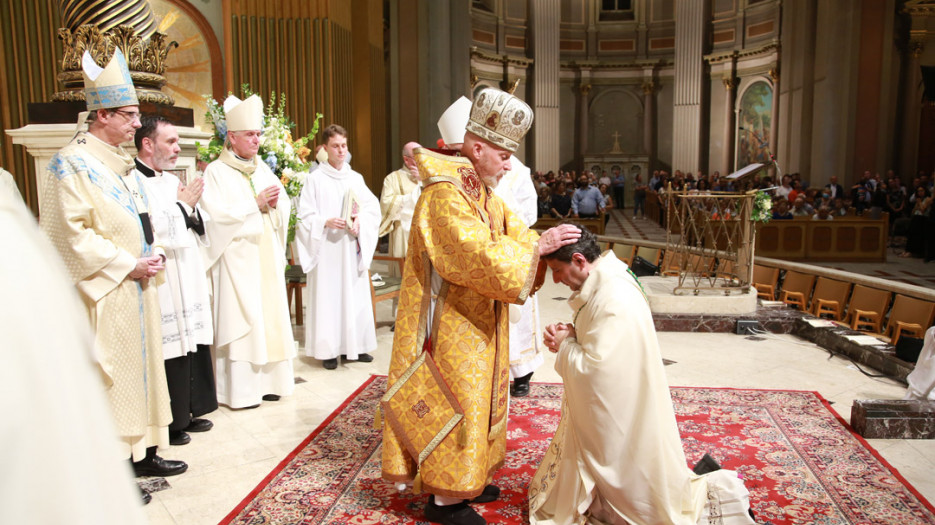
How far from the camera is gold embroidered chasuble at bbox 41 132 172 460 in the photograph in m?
3.17

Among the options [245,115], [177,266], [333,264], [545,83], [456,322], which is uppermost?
[545,83]

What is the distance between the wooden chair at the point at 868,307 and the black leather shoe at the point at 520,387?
3615 millimetres

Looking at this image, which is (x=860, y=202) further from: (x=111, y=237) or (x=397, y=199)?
(x=111, y=237)

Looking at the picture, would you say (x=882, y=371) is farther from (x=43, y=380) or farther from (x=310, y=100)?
(x=310, y=100)

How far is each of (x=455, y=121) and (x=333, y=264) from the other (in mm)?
2087

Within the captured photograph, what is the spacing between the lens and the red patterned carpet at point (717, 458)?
323cm

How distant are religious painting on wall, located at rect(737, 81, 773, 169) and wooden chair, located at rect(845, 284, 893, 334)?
49.7 feet

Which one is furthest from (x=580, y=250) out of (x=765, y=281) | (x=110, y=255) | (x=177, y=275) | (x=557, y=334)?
(x=765, y=281)

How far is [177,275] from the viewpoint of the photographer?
3896mm

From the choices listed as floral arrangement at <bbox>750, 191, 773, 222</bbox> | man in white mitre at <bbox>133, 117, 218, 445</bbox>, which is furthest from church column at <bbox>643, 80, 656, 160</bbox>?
man in white mitre at <bbox>133, 117, 218, 445</bbox>

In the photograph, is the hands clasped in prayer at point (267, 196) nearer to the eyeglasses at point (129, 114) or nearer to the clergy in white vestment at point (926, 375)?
the eyeglasses at point (129, 114)

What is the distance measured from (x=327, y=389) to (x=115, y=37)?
114 inches

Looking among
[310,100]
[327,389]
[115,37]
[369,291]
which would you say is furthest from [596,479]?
[310,100]

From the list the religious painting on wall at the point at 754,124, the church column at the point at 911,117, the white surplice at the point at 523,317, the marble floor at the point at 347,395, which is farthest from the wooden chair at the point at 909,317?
the religious painting on wall at the point at 754,124
